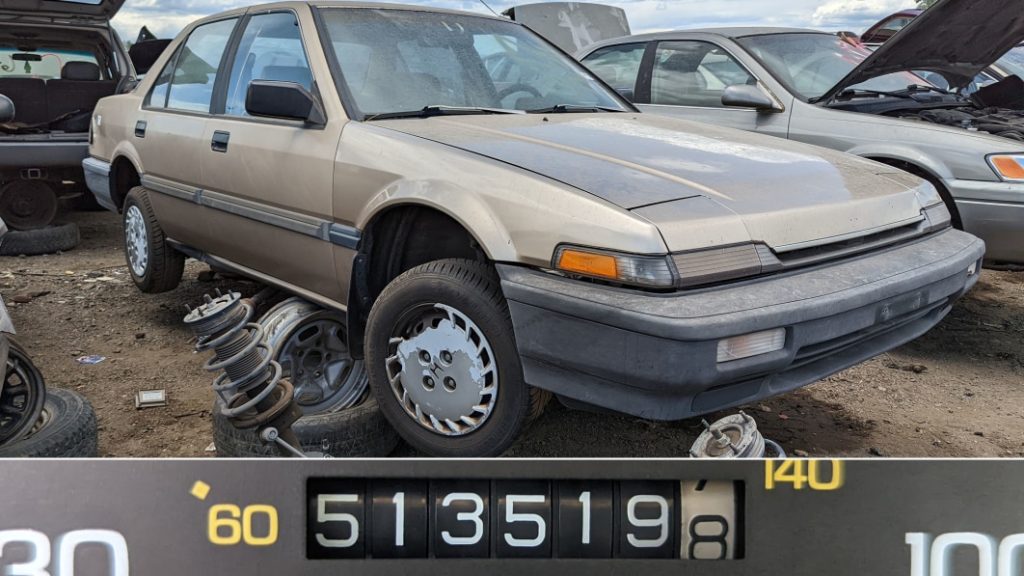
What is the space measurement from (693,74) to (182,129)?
9.74ft

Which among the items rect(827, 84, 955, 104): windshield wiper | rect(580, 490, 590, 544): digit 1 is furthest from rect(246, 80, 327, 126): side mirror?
rect(827, 84, 955, 104): windshield wiper

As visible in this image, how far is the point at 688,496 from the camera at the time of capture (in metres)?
1.03

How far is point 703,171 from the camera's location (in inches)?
93.7

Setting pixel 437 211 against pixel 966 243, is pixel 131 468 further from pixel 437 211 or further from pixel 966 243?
pixel 966 243

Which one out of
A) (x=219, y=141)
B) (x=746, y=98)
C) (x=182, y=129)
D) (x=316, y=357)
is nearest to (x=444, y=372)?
(x=316, y=357)

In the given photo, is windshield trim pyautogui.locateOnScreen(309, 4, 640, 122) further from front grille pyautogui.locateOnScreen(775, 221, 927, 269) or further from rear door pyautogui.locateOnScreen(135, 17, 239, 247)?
front grille pyautogui.locateOnScreen(775, 221, 927, 269)

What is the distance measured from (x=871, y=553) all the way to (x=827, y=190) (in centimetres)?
163

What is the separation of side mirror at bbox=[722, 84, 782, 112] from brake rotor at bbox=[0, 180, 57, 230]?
5.03 metres

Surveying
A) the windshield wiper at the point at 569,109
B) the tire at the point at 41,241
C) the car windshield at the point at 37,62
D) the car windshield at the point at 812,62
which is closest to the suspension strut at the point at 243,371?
the windshield wiper at the point at 569,109

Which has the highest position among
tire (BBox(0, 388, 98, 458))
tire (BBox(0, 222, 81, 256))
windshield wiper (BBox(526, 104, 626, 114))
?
windshield wiper (BBox(526, 104, 626, 114))

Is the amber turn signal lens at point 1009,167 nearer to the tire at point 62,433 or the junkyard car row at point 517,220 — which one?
the junkyard car row at point 517,220

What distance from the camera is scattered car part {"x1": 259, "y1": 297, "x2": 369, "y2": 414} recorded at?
112 inches

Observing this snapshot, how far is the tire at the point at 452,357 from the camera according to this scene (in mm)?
2273

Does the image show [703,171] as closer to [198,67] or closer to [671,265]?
[671,265]
